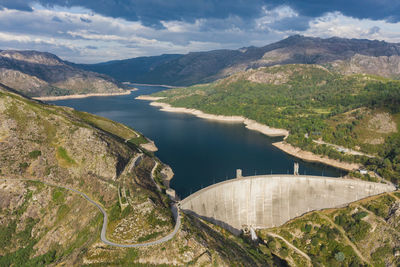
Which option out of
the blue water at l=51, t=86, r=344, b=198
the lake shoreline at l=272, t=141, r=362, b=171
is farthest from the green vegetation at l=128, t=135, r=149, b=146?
the lake shoreline at l=272, t=141, r=362, b=171

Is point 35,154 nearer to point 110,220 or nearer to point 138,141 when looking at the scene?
point 110,220

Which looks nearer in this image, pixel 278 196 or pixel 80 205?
pixel 80 205

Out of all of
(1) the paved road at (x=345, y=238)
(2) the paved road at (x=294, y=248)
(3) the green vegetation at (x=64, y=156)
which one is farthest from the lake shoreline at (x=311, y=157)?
(3) the green vegetation at (x=64, y=156)

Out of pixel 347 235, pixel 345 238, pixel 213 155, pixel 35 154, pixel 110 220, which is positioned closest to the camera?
pixel 110 220

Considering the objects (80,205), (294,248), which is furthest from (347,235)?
(80,205)

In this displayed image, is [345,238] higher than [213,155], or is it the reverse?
[213,155]

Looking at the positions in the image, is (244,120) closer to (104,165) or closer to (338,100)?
(338,100)

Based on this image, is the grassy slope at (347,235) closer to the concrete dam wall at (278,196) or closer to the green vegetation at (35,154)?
the concrete dam wall at (278,196)
